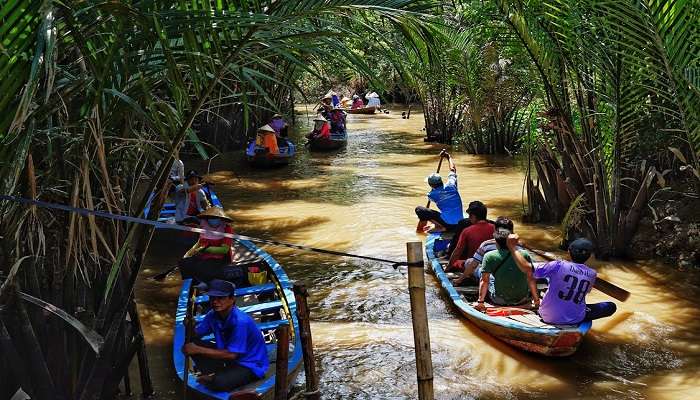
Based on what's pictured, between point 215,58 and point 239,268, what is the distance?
3545 millimetres

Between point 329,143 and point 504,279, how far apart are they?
539 inches

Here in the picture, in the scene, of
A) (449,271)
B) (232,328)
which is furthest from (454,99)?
(232,328)

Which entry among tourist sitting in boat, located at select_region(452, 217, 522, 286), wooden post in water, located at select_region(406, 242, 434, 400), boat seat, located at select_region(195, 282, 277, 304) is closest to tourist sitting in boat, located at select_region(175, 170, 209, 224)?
boat seat, located at select_region(195, 282, 277, 304)

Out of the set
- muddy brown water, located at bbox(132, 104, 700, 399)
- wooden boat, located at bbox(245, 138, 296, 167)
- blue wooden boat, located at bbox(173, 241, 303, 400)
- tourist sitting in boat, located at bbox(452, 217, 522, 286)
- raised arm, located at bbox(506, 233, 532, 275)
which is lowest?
muddy brown water, located at bbox(132, 104, 700, 399)

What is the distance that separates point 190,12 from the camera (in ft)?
10.8

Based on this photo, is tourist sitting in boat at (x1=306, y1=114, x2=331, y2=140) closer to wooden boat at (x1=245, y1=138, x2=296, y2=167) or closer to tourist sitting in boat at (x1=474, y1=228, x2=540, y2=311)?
wooden boat at (x1=245, y1=138, x2=296, y2=167)

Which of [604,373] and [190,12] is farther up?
[190,12]

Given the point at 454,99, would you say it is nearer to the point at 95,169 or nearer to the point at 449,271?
the point at 449,271

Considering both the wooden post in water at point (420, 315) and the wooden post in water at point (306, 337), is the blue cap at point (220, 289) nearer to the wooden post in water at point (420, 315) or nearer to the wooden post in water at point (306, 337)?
the wooden post in water at point (306, 337)

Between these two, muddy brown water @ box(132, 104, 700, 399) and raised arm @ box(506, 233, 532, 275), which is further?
raised arm @ box(506, 233, 532, 275)

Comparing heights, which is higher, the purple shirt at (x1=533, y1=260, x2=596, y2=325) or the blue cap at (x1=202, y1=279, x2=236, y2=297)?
the blue cap at (x1=202, y1=279, x2=236, y2=297)

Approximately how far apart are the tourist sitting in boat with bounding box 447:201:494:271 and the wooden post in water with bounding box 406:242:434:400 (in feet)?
13.3

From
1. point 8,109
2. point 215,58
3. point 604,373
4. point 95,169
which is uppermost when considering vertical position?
point 215,58

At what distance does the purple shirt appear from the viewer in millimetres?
5863
